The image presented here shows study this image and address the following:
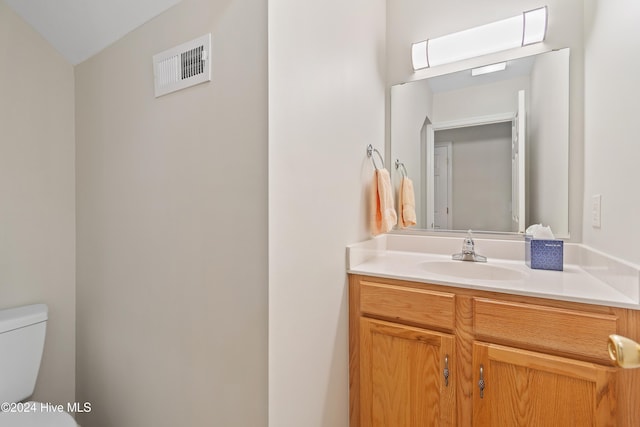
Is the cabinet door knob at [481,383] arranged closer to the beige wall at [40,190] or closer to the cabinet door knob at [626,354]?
the cabinet door knob at [626,354]

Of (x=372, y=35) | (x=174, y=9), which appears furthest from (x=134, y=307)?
(x=372, y=35)

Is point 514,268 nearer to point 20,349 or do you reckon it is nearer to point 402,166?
point 402,166

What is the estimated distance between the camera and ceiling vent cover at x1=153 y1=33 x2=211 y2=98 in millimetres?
1010

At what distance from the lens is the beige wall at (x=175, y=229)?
91 cm

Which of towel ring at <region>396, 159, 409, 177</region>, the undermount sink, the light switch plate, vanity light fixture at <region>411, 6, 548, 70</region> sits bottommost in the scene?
the undermount sink

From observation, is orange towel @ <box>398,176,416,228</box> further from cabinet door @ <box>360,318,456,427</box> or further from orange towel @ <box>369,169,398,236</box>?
cabinet door @ <box>360,318,456,427</box>

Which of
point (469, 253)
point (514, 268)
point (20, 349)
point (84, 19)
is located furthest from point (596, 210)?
point (20, 349)

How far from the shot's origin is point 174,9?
3.61ft

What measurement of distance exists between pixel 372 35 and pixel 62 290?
7.04ft

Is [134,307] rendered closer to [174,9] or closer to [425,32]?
[174,9]

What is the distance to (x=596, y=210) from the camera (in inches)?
48.8

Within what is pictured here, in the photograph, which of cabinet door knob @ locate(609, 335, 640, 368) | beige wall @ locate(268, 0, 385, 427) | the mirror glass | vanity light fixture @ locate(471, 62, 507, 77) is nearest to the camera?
cabinet door knob @ locate(609, 335, 640, 368)

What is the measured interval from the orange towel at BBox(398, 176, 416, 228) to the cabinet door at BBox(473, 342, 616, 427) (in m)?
0.85

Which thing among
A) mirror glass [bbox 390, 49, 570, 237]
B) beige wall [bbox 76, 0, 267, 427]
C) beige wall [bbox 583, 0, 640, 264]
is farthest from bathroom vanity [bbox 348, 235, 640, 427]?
beige wall [bbox 76, 0, 267, 427]
